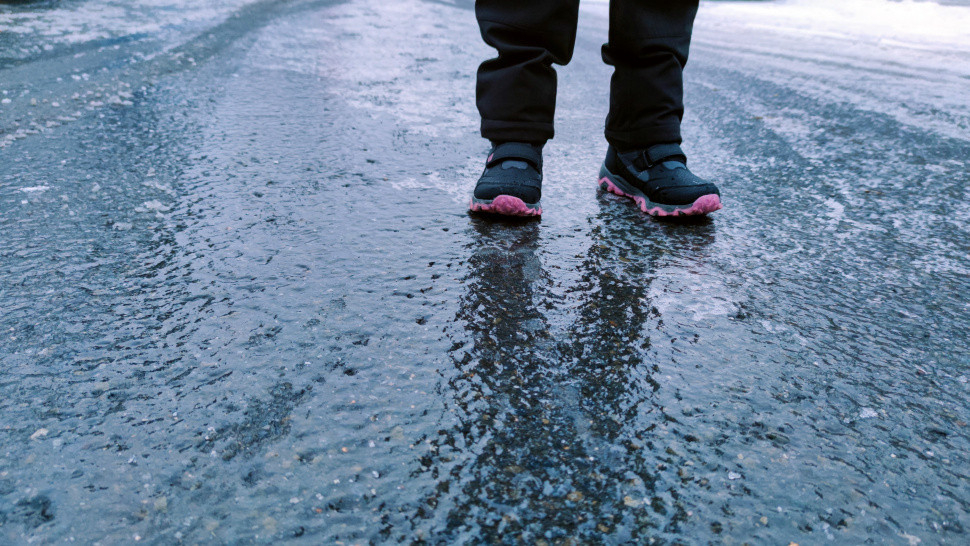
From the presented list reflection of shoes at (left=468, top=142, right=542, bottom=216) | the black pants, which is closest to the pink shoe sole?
the black pants

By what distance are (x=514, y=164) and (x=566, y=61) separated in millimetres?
400

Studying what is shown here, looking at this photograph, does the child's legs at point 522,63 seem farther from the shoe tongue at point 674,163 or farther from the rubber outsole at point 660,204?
the shoe tongue at point 674,163

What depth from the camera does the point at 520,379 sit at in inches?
52.0

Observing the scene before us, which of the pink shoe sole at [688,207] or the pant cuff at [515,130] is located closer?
the pink shoe sole at [688,207]

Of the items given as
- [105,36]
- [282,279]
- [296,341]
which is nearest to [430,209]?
[282,279]

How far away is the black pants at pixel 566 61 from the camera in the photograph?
221cm

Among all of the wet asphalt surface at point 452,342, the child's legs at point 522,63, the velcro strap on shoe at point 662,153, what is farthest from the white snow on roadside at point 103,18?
the velcro strap on shoe at point 662,153

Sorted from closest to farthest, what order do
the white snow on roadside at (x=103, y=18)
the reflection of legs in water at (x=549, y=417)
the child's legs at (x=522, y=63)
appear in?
the reflection of legs in water at (x=549, y=417)
the child's legs at (x=522, y=63)
the white snow on roadside at (x=103, y=18)

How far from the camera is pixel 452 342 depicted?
4.70ft

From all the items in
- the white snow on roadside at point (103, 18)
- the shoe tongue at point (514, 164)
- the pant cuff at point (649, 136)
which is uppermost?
the white snow on roadside at point (103, 18)

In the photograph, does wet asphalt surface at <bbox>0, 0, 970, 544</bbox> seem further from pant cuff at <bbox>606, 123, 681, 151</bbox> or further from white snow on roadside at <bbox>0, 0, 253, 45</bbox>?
white snow on roadside at <bbox>0, 0, 253, 45</bbox>

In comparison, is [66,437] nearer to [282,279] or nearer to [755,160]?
[282,279]

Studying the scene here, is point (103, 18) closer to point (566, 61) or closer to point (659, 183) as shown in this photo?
point (566, 61)

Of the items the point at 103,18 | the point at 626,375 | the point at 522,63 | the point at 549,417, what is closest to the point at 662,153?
the point at 522,63
